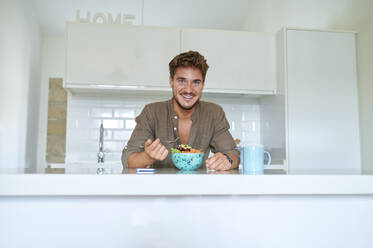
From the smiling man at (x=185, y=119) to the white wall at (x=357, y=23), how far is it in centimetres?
130

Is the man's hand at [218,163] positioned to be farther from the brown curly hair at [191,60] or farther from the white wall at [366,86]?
A: the white wall at [366,86]

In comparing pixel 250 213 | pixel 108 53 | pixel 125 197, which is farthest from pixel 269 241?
pixel 108 53

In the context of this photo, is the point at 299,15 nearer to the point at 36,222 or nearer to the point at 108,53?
the point at 108,53

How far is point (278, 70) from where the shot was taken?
2879mm

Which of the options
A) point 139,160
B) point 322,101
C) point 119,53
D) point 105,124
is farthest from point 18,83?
point 322,101

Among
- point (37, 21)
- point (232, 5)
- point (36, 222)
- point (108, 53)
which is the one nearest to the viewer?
point (36, 222)

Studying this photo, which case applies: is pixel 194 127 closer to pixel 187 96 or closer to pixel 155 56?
pixel 187 96

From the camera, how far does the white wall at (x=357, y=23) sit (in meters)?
2.41

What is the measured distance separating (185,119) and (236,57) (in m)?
1.30

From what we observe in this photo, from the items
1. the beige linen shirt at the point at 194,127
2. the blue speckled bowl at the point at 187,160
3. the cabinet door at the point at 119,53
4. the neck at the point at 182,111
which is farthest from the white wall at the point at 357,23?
the blue speckled bowl at the point at 187,160

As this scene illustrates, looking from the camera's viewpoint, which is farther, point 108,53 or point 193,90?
point 108,53

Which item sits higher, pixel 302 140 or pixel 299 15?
pixel 299 15

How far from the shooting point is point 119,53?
2.82 m

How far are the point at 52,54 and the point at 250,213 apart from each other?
4.56 meters
